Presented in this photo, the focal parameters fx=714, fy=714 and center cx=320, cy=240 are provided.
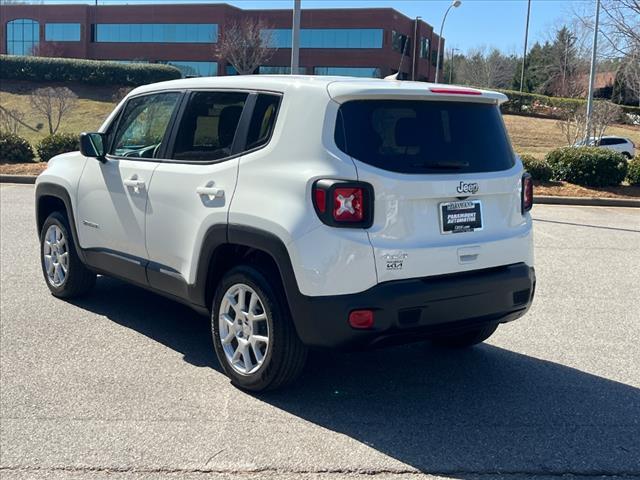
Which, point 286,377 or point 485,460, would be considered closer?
point 485,460

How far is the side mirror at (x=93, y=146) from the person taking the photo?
556 cm

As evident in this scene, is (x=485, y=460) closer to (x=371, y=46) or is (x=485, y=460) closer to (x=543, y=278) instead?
(x=543, y=278)

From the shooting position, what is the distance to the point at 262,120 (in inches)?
172

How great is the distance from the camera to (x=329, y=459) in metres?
3.60

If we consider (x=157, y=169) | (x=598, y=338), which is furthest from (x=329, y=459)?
(x=598, y=338)

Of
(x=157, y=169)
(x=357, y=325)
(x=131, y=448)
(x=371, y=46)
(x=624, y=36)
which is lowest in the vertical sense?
(x=131, y=448)

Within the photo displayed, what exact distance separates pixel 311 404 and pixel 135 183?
2.10m

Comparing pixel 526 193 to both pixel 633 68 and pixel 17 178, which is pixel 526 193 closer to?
pixel 17 178

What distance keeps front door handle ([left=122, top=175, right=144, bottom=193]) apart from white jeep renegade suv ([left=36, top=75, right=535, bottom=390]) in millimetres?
23

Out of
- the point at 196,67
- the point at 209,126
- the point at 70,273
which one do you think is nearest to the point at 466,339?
the point at 209,126

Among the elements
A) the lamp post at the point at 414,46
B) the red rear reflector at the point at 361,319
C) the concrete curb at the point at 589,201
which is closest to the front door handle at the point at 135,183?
the red rear reflector at the point at 361,319

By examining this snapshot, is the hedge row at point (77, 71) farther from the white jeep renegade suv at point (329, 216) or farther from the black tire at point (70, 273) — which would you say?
the white jeep renegade suv at point (329, 216)

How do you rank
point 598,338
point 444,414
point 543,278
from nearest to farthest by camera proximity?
point 444,414, point 598,338, point 543,278

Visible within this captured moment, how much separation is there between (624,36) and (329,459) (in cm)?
2293
